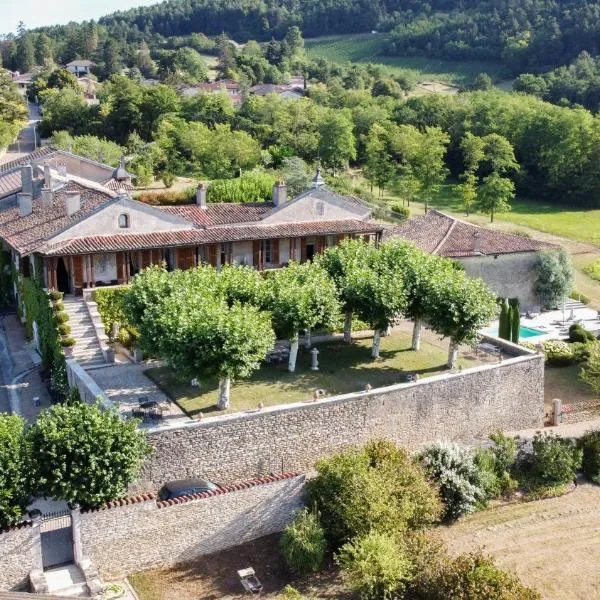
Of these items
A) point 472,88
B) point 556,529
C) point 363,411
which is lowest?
point 556,529

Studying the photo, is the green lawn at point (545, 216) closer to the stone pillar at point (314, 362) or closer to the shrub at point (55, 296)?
the stone pillar at point (314, 362)

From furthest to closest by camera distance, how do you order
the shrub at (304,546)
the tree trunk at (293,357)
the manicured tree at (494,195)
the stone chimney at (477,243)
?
the manicured tree at (494,195)
the stone chimney at (477,243)
the tree trunk at (293,357)
the shrub at (304,546)

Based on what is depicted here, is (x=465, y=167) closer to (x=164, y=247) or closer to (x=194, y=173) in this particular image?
(x=194, y=173)

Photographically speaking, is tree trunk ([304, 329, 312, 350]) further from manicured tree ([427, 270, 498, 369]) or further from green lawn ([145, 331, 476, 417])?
manicured tree ([427, 270, 498, 369])

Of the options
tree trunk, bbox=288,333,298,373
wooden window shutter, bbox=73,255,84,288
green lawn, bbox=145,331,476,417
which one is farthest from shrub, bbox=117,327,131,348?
tree trunk, bbox=288,333,298,373

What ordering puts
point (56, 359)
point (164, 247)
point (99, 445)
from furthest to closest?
1. point (164, 247)
2. point (56, 359)
3. point (99, 445)

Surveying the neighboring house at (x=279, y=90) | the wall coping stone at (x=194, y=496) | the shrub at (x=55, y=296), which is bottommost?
the wall coping stone at (x=194, y=496)

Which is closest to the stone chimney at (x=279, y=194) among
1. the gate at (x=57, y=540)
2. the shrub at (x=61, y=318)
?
the shrub at (x=61, y=318)

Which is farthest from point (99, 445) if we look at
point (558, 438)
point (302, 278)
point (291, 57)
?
point (291, 57)
